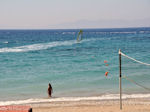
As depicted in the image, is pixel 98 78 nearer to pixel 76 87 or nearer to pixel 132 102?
pixel 76 87

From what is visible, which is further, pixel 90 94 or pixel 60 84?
pixel 60 84

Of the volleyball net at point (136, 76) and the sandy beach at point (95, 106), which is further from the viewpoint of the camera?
the volleyball net at point (136, 76)

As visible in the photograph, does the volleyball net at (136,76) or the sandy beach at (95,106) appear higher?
the volleyball net at (136,76)

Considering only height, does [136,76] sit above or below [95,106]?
above

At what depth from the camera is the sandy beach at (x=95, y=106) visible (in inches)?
585

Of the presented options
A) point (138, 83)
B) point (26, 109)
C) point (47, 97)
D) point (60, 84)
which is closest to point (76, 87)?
point (60, 84)

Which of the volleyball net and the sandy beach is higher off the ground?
the volleyball net

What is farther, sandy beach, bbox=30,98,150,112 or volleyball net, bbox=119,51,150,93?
volleyball net, bbox=119,51,150,93

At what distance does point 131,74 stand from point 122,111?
11796 mm

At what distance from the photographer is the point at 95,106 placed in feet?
52.0

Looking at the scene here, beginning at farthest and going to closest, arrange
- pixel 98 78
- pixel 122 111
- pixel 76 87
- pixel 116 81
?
1. pixel 98 78
2. pixel 116 81
3. pixel 76 87
4. pixel 122 111

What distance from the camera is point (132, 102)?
54.5 feet

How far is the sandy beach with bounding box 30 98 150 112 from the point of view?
1485 cm

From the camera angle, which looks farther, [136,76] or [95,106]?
[136,76]
